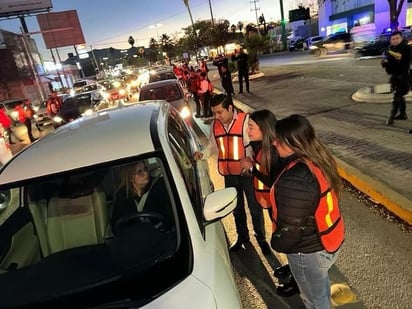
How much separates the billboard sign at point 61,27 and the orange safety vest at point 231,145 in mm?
55246

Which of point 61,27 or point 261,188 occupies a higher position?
point 61,27

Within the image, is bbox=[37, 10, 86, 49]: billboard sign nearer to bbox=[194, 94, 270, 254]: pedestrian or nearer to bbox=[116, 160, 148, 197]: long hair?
bbox=[194, 94, 270, 254]: pedestrian

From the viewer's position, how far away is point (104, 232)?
2299mm

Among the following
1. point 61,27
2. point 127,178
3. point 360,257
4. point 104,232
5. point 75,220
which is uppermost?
point 61,27

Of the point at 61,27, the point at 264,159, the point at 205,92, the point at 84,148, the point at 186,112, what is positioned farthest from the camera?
the point at 61,27

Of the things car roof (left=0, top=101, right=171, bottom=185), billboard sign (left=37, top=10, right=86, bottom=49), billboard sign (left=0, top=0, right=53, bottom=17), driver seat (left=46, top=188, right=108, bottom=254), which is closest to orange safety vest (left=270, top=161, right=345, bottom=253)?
car roof (left=0, top=101, right=171, bottom=185)

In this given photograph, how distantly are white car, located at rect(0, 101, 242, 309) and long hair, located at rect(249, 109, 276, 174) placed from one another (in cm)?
57

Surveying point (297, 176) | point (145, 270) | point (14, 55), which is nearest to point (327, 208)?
point (297, 176)

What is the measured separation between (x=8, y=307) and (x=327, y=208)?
1.78 meters

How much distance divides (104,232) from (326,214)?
1379 millimetres

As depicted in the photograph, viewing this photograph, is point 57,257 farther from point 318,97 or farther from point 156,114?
point 318,97

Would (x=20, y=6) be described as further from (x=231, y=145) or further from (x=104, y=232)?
(x=104, y=232)

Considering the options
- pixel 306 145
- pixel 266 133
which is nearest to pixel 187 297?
pixel 306 145

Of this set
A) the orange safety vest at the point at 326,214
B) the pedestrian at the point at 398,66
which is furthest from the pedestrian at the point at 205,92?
the orange safety vest at the point at 326,214
